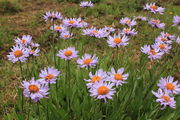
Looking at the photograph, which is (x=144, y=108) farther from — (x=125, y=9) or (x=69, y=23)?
(x=125, y=9)

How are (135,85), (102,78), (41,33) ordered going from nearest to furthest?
(102,78)
(135,85)
(41,33)

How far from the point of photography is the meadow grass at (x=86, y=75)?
225 cm

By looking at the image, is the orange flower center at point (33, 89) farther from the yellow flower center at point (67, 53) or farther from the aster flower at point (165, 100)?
the aster flower at point (165, 100)

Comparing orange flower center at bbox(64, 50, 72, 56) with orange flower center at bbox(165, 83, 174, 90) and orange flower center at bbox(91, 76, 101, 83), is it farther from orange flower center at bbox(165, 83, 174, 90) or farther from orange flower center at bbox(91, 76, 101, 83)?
orange flower center at bbox(165, 83, 174, 90)

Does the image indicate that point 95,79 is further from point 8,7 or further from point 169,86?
point 8,7

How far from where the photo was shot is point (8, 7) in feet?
19.1

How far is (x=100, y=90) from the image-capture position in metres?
1.69

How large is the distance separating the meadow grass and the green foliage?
207 mm

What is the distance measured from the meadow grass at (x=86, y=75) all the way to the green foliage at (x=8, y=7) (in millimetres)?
207

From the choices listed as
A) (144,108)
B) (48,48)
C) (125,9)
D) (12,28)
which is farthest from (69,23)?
(125,9)

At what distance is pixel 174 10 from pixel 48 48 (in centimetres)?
358

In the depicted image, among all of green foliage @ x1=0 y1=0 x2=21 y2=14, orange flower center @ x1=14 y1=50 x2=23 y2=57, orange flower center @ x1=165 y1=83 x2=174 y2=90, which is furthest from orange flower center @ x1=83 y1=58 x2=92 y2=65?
green foliage @ x1=0 y1=0 x2=21 y2=14

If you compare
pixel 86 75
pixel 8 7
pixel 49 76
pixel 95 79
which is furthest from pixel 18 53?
pixel 8 7

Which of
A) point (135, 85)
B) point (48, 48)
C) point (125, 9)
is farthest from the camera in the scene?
point (125, 9)
